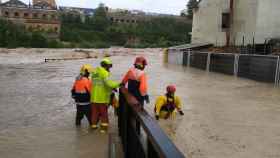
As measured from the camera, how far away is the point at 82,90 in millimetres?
7285

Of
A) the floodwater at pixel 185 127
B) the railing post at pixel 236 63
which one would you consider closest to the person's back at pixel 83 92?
the floodwater at pixel 185 127

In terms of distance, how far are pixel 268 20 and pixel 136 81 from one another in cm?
2255

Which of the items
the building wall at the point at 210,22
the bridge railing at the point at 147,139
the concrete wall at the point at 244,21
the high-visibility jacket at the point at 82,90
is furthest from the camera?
the building wall at the point at 210,22

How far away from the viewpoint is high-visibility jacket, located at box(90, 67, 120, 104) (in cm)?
686

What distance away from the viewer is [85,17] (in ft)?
391

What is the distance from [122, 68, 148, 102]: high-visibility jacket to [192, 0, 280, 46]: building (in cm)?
2133

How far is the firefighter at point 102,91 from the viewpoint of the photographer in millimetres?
6856

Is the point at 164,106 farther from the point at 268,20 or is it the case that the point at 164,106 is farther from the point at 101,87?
the point at 268,20

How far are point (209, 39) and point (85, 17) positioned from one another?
87.9 metres

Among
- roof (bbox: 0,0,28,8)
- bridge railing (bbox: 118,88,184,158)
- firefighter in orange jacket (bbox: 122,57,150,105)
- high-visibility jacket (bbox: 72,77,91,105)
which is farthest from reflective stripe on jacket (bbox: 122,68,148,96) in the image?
roof (bbox: 0,0,28,8)

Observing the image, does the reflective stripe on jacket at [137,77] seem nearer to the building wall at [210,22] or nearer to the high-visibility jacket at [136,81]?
the high-visibility jacket at [136,81]

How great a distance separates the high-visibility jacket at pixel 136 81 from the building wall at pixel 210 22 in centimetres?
2722

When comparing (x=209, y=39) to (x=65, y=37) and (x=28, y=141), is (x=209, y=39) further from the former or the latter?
(x=65, y=37)

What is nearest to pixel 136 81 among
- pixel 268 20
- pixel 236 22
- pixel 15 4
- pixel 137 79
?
pixel 137 79
